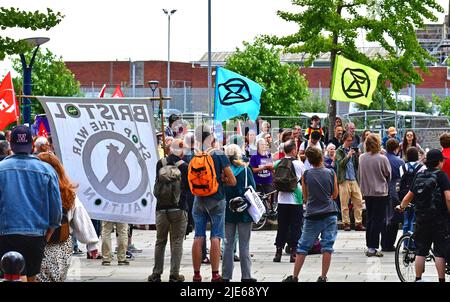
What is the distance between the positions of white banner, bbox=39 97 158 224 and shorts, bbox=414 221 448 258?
353 centimetres

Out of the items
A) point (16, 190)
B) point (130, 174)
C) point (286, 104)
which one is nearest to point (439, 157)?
point (130, 174)

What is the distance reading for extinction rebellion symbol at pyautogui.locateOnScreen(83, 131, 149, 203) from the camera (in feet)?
45.4

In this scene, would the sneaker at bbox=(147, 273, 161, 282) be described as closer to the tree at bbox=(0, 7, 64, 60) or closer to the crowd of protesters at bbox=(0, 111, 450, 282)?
the crowd of protesters at bbox=(0, 111, 450, 282)

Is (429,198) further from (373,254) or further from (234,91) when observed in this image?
(234,91)

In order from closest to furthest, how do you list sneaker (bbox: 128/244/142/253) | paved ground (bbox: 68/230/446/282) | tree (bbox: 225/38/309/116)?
paved ground (bbox: 68/230/446/282)
sneaker (bbox: 128/244/142/253)
tree (bbox: 225/38/309/116)

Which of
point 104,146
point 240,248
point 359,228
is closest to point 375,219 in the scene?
point 240,248

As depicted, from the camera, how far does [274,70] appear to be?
70.3 meters

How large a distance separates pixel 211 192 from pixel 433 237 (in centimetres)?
271

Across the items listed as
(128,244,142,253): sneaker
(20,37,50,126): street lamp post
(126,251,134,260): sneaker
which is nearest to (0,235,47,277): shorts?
(126,251,134,260): sneaker

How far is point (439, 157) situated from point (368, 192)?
4.84 metres

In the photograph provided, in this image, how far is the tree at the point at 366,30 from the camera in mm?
34219

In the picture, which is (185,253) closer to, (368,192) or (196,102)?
(368,192)

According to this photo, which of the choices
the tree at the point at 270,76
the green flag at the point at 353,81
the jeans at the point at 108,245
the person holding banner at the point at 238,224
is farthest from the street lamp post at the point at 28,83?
the tree at the point at 270,76
